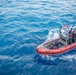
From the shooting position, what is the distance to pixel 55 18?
27.2 meters

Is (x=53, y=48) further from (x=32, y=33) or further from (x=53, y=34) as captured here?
(x=32, y=33)

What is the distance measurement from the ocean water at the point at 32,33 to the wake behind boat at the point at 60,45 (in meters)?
0.66

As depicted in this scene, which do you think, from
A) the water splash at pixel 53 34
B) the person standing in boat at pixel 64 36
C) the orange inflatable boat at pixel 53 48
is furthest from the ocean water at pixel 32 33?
the person standing in boat at pixel 64 36

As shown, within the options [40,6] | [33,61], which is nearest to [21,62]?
[33,61]

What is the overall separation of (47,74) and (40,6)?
757 inches

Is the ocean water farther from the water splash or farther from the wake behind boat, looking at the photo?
the wake behind boat

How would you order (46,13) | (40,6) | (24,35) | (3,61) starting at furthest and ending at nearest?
(40,6) → (46,13) → (24,35) → (3,61)

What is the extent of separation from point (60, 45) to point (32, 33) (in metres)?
5.12

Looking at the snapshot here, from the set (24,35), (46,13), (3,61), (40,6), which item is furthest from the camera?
(40,6)

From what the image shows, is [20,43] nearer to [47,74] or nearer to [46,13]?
[47,74]

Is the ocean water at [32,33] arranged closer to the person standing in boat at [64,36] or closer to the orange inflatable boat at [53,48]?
the orange inflatable boat at [53,48]

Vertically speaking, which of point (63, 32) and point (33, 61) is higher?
point (63, 32)

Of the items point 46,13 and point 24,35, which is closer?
point 24,35

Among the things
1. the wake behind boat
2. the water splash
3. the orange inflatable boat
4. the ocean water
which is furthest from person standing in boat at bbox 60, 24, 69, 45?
the water splash
